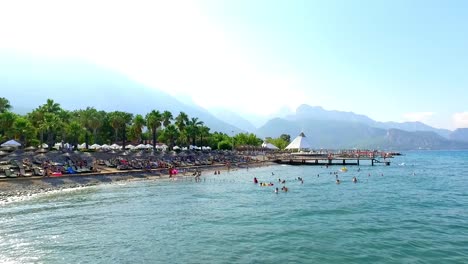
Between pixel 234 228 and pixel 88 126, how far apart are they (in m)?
70.6

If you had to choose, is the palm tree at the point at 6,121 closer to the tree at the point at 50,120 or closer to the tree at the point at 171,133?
the tree at the point at 50,120

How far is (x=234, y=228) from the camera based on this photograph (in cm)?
2481

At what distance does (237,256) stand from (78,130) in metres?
65.8

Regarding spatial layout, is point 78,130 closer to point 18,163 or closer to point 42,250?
point 18,163

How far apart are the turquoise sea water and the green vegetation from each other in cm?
3530

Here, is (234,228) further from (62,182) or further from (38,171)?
(38,171)

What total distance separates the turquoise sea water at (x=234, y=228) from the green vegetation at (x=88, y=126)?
35297mm

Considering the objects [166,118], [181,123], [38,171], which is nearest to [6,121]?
[38,171]

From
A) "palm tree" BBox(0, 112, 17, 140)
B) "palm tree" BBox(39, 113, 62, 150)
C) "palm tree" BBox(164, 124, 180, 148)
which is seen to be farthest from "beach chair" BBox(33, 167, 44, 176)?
"palm tree" BBox(164, 124, 180, 148)

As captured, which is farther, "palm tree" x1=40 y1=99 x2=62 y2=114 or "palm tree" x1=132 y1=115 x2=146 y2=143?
"palm tree" x1=132 y1=115 x2=146 y2=143

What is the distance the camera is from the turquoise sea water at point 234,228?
1895 cm

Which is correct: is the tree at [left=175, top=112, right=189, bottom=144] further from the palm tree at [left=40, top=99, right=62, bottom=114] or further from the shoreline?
the shoreline

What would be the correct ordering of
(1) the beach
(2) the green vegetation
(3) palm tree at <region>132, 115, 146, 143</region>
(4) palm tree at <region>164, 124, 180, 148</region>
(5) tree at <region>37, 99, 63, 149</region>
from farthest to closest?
(3) palm tree at <region>132, 115, 146, 143</region> < (4) palm tree at <region>164, 124, 180, 148</region> < (2) the green vegetation < (5) tree at <region>37, 99, 63, 149</region> < (1) the beach

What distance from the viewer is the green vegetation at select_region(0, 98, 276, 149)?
68.2 metres
